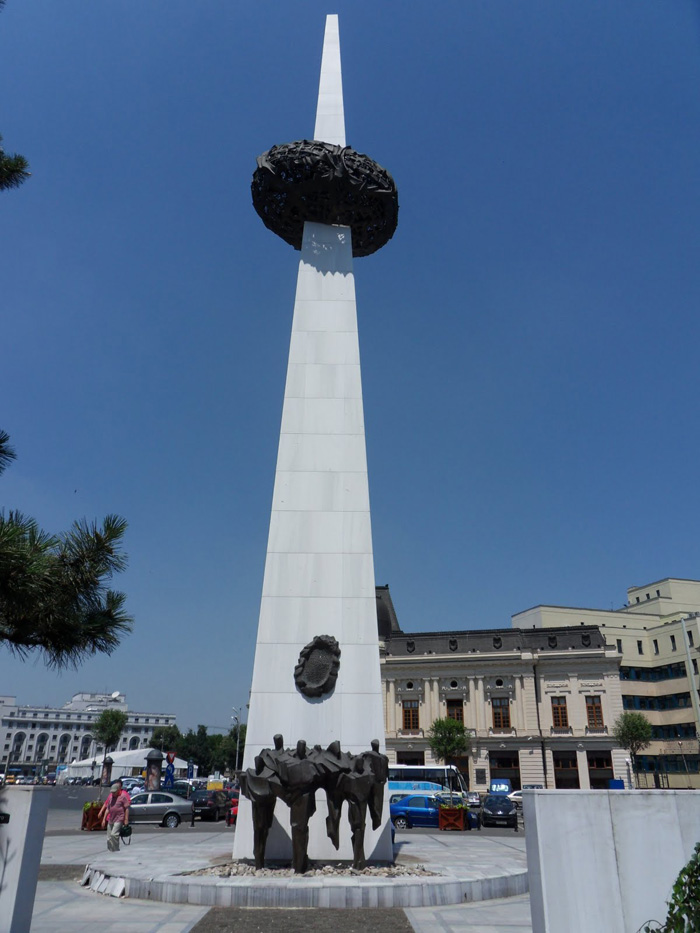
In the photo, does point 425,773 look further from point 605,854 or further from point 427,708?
point 605,854

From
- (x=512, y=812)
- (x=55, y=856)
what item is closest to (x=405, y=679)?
(x=512, y=812)

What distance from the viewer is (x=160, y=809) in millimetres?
26875

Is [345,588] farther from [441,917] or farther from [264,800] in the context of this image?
[441,917]

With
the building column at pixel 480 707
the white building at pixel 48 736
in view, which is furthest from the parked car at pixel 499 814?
the white building at pixel 48 736

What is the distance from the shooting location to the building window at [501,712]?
183ft

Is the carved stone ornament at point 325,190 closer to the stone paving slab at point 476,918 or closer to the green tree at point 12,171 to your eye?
the green tree at point 12,171

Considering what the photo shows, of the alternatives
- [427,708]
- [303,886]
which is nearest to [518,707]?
[427,708]

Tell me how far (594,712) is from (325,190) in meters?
49.6

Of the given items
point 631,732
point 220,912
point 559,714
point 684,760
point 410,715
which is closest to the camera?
point 220,912

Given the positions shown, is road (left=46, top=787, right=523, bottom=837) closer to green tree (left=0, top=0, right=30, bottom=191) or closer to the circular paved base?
the circular paved base

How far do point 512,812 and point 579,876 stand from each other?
27.7 m

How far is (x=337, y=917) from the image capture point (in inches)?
377

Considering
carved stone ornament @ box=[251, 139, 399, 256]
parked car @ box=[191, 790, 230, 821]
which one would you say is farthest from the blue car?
carved stone ornament @ box=[251, 139, 399, 256]

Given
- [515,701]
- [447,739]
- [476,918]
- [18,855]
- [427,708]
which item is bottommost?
[476,918]
